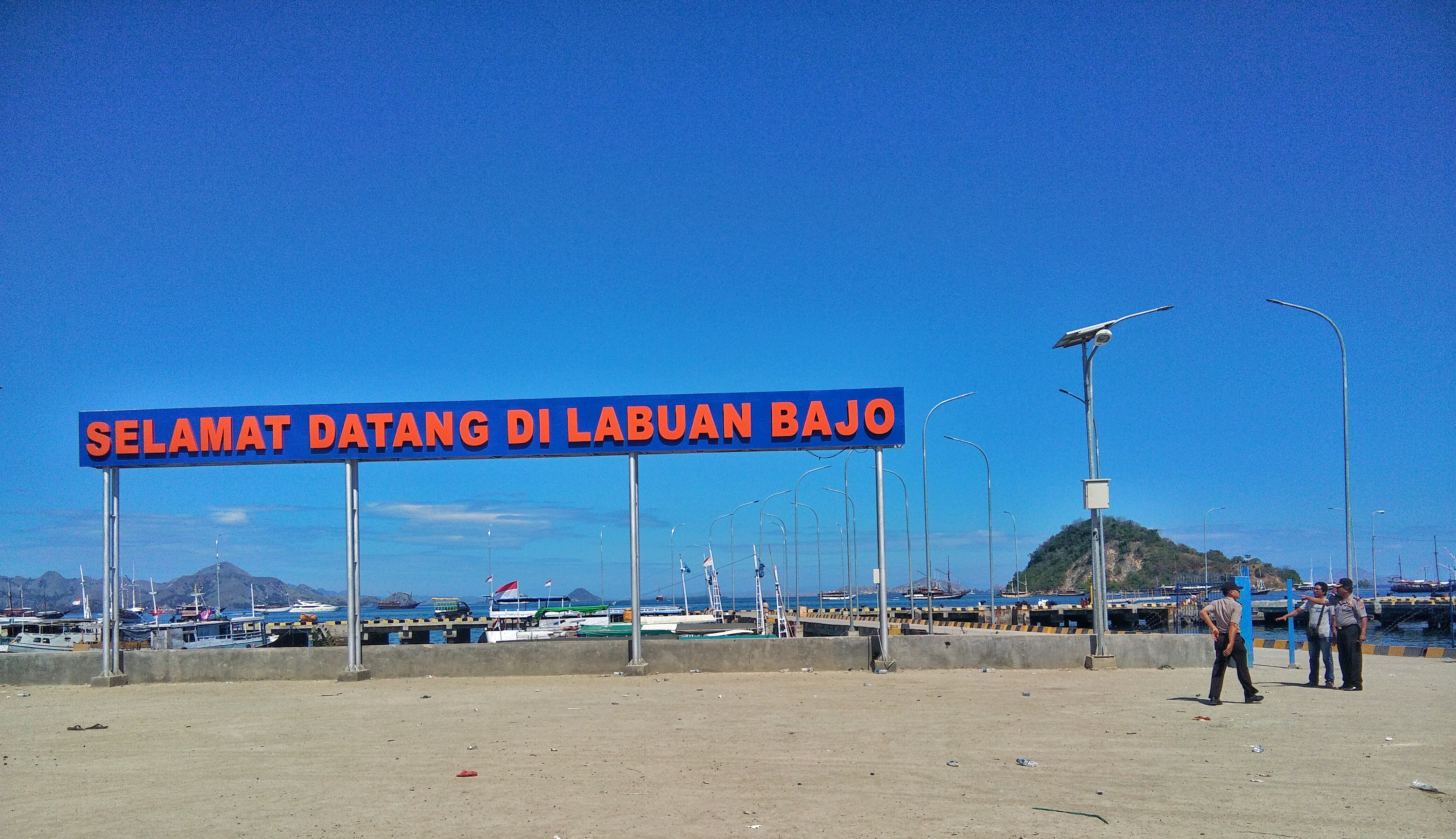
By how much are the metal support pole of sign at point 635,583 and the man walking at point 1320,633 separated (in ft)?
36.1

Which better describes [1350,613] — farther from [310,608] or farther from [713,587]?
[310,608]

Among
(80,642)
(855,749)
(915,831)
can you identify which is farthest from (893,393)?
(80,642)

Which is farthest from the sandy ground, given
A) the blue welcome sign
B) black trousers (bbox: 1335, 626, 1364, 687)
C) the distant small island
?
the distant small island

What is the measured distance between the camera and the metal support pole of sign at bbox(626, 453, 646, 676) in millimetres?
17953

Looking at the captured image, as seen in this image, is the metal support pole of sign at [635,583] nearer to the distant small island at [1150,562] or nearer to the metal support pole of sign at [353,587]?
the metal support pole of sign at [353,587]

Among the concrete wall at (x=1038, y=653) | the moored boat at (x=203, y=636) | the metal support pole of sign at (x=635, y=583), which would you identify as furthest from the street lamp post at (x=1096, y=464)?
the moored boat at (x=203, y=636)

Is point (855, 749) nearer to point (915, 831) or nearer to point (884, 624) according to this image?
point (915, 831)

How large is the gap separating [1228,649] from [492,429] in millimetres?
12631

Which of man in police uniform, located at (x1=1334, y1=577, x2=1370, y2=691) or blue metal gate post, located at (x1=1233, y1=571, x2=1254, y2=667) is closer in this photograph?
man in police uniform, located at (x1=1334, y1=577, x2=1370, y2=691)

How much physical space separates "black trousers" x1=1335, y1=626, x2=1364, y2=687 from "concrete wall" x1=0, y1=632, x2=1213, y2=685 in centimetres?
339

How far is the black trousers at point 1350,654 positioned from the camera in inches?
584

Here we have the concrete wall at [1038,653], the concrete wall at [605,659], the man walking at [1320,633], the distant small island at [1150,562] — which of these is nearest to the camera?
the man walking at [1320,633]

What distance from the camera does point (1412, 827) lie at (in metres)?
7.33

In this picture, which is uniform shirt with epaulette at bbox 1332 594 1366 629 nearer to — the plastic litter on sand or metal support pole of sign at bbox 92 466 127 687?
the plastic litter on sand
